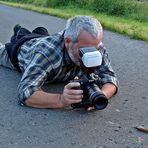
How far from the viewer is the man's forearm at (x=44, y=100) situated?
396cm

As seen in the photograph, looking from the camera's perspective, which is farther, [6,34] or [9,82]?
[6,34]

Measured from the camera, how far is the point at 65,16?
11.6 meters

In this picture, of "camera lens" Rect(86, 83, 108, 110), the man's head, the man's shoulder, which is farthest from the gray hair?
"camera lens" Rect(86, 83, 108, 110)

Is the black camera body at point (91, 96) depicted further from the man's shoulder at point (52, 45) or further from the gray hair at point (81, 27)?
the man's shoulder at point (52, 45)

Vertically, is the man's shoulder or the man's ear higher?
the man's ear

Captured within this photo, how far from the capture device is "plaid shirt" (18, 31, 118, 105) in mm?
4055

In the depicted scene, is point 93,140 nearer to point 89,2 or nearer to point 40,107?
point 40,107

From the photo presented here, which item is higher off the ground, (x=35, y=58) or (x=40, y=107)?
(x=35, y=58)

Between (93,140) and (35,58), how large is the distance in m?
1.00

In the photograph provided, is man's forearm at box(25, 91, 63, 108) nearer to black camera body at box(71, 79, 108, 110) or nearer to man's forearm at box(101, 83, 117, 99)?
black camera body at box(71, 79, 108, 110)

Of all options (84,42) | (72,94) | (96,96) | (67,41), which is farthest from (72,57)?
(96,96)

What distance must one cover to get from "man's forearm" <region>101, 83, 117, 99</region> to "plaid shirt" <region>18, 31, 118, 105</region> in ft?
0.12

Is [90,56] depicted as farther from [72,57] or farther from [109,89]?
[109,89]

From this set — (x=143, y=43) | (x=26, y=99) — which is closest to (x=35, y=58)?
(x=26, y=99)
